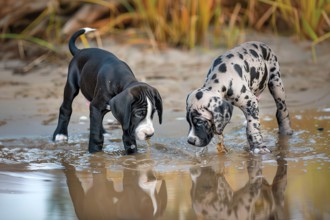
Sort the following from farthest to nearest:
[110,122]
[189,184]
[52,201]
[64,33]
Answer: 1. [64,33]
2. [110,122]
3. [189,184]
4. [52,201]

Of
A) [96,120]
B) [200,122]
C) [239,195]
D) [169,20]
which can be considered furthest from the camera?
[169,20]

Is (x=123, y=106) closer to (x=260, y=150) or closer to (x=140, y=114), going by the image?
(x=140, y=114)

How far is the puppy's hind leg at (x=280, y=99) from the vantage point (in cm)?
878

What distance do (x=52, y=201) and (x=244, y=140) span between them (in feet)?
9.19

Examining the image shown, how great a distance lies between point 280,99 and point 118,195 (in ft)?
9.32

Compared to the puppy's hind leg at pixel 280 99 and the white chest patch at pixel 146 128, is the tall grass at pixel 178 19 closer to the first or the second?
the puppy's hind leg at pixel 280 99

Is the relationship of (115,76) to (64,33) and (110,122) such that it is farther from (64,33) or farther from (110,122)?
(64,33)

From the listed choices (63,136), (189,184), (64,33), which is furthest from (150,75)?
(189,184)

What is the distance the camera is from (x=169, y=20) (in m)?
12.5

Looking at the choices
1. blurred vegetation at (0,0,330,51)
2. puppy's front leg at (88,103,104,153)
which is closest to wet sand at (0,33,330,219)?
puppy's front leg at (88,103,104,153)

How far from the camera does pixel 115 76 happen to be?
812 cm

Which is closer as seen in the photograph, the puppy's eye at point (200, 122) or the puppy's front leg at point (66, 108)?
the puppy's eye at point (200, 122)

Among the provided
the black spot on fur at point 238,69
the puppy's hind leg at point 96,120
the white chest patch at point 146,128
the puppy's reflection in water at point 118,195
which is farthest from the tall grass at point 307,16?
the puppy's reflection in water at point 118,195

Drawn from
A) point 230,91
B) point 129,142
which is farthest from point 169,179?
point 230,91
